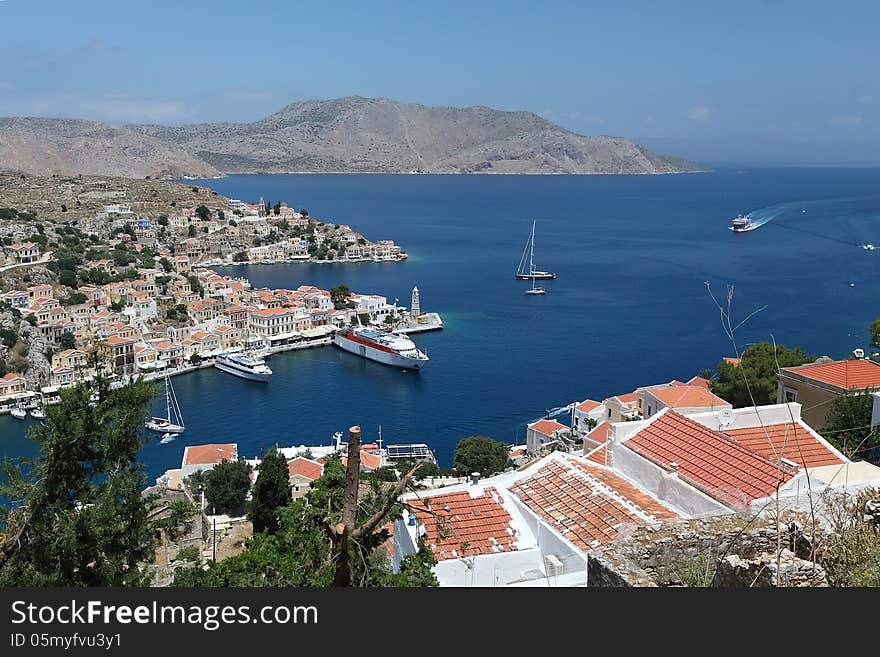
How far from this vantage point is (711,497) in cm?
363

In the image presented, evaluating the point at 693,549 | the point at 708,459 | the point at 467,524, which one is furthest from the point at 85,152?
the point at 693,549

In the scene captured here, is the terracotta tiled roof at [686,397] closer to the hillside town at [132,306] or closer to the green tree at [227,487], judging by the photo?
the green tree at [227,487]

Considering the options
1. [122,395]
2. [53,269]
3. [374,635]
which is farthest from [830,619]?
[53,269]

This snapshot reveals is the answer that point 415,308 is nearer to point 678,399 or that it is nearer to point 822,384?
point 678,399

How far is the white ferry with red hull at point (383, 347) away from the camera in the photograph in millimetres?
19547

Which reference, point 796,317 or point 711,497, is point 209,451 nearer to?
point 711,497

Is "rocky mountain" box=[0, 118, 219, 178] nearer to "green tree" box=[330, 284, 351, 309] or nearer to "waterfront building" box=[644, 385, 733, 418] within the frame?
"green tree" box=[330, 284, 351, 309]

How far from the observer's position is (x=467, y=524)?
396cm

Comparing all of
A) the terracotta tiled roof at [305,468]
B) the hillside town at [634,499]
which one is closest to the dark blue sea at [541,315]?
the terracotta tiled roof at [305,468]

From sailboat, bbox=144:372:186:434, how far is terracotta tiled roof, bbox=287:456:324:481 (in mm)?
4334

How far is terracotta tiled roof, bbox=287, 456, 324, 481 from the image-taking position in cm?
1102

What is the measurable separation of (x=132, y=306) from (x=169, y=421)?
334 inches

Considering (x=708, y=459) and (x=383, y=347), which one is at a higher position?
(x=708, y=459)

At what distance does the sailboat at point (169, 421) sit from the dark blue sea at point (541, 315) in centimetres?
23
